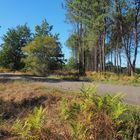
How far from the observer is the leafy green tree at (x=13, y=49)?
6969 centimetres

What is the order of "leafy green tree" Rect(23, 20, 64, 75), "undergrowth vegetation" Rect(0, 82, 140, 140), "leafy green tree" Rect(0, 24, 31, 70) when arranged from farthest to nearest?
"leafy green tree" Rect(0, 24, 31, 70) < "leafy green tree" Rect(23, 20, 64, 75) < "undergrowth vegetation" Rect(0, 82, 140, 140)

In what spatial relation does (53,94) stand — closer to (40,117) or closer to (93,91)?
(93,91)

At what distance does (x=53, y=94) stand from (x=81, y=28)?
1395 inches

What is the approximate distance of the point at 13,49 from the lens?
2781 inches

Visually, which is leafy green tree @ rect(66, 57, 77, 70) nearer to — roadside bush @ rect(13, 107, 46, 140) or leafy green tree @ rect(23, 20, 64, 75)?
leafy green tree @ rect(23, 20, 64, 75)

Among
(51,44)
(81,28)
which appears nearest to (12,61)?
(81,28)

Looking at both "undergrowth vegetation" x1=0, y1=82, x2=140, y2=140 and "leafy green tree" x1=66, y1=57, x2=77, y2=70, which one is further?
"leafy green tree" x1=66, y1=57, x2=77, y2=70

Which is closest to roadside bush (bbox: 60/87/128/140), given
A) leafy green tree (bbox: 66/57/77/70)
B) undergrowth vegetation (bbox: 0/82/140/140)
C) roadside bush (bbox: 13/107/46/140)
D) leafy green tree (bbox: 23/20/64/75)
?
undergrowth vegetation (bbox: 0/82/140/140)

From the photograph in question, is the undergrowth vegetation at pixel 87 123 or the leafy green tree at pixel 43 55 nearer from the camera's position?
the undergrowth vegetation at pixel 87 123

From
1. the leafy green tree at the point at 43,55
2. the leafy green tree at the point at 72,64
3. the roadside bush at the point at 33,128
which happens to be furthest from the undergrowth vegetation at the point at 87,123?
the leafy green tree at the point at 72,64

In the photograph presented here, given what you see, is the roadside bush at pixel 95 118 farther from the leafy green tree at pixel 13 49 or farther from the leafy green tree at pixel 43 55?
the leafy green tree at pixel 13 49

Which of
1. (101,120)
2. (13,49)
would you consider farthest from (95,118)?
(13,49)

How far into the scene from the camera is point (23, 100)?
13727mm

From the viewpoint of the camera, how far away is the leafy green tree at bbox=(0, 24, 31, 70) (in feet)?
229
